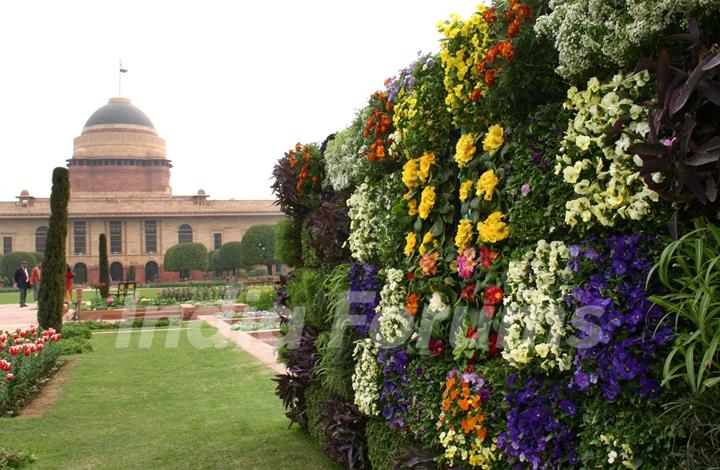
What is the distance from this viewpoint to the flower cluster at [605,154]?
1885 millimetres

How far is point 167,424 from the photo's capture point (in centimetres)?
562

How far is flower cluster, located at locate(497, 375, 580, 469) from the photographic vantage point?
2164 mm

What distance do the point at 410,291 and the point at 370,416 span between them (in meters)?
0.92

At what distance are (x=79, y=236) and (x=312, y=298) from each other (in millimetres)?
51529

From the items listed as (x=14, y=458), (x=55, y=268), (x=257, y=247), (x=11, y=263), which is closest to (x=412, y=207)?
(x=14, y=458)

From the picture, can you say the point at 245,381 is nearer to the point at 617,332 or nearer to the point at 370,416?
the point at 370,416

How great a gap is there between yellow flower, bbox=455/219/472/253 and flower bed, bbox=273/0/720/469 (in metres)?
0.01

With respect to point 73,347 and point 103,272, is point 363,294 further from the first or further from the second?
point 103,272

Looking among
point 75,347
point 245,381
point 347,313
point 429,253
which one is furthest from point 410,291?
point 75,347

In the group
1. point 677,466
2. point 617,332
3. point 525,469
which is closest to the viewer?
point 677,466

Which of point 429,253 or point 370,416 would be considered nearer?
point 429,253

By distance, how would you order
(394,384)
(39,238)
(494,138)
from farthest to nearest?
(39,238) → (394,384) → (494,138)

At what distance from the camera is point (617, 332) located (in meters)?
1.96

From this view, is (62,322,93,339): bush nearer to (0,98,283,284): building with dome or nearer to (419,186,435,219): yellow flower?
(419,186,435,219): yellow flower
